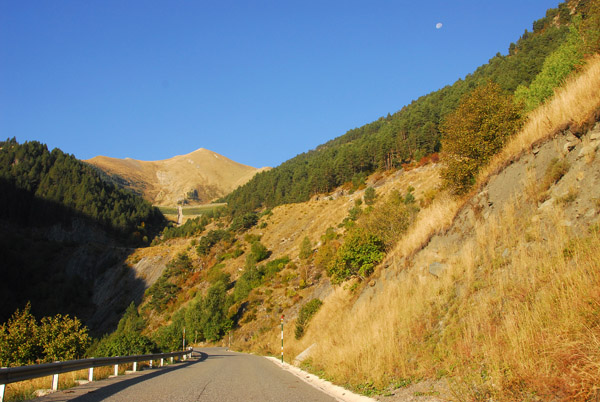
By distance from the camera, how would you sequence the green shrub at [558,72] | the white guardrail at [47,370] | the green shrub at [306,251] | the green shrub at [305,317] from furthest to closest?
the green shrub at [306,251], the green shrub at [305,317], the green shrub at [558,72], the white guardrail at [47,370]

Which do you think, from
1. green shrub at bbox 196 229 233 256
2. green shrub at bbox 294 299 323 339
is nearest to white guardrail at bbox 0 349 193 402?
green shrub at bbox 294 299 323 339

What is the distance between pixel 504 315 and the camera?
6781 millimetres

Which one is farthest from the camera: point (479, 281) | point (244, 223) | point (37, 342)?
point (244, 223)

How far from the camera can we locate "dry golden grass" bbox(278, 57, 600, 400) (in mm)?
4828

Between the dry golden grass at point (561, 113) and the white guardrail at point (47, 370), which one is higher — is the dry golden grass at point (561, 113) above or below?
above

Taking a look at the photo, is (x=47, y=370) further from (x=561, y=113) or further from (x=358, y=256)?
(x=358, y=256)

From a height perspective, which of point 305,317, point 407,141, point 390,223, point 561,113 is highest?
point 407,141

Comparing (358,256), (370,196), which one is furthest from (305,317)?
(370,196)

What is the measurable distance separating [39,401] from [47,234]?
150 m

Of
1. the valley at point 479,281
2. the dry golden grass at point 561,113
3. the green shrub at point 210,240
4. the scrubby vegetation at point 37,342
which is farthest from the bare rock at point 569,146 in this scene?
the green shrub at point 210,240

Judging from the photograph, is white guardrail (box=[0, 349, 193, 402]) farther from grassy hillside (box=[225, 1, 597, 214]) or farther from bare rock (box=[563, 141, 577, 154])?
grassy hillside (box=[225, 1, 597, 214])

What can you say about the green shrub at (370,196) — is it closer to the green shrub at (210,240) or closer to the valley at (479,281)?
the valley at (479,281)

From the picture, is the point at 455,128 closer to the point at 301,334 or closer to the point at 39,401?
the point at 301,334

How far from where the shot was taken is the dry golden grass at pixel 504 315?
15.8 feet
